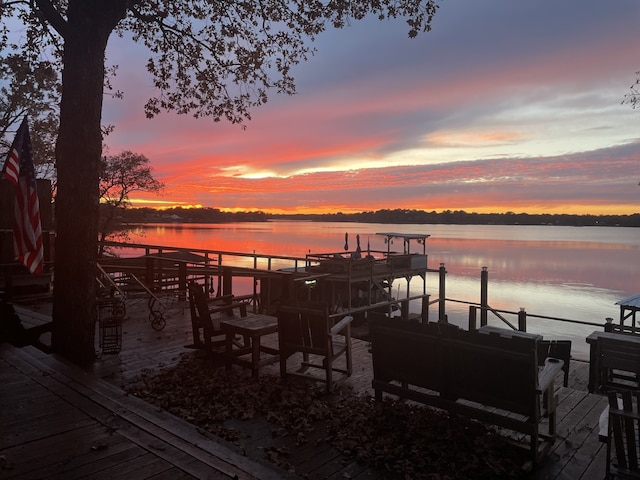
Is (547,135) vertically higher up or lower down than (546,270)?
higher up

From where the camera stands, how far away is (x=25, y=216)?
5.11 meters

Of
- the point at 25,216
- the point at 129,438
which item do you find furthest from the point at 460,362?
the point at 25,216

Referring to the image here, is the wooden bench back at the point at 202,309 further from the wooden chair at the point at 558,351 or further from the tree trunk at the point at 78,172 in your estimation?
the wooden chair at the point at 558,351

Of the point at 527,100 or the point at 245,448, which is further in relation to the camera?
the point at 527,100

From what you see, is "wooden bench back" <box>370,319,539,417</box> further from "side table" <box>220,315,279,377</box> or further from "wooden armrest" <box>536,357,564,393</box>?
"side table" <box>220,315,279,377</box>

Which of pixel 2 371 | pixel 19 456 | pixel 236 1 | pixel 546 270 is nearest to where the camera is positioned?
pixel 19 456

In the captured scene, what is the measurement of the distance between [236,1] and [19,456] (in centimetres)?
835

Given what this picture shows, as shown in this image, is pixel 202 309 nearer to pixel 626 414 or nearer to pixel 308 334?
pixel 308 334

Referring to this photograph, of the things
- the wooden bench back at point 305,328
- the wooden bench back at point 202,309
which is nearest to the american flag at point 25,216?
the wooden bench back at point 202,309

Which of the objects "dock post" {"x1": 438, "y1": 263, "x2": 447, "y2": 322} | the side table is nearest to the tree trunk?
the side table

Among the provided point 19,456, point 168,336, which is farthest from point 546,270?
point 19,456

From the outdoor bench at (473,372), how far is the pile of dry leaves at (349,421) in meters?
0.22

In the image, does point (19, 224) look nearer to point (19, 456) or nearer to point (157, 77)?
point (19, 456)

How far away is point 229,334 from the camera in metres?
5.79
